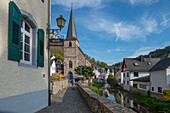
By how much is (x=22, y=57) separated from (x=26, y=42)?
2.32 feet

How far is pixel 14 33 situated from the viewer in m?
4.16

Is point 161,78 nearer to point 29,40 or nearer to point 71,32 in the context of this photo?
point 29,40

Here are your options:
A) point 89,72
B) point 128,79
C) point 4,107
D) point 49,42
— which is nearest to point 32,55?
point 49,42

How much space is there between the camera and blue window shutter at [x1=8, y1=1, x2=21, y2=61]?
3.96 meters

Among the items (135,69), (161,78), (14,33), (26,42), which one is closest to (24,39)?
(26,42)

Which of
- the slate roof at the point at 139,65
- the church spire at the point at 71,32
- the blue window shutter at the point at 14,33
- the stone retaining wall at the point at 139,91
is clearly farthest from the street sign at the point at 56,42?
the church spire at the point at 71,32

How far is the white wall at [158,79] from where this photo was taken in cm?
1951

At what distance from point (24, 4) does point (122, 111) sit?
15.0 ft

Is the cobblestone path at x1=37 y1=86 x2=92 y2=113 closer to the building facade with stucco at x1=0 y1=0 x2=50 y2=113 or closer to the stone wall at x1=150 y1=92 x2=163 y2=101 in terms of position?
the building facade with stucco at x1=0 y1=0 x2=50 y2=113

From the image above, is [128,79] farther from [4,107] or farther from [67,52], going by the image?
[4,107]

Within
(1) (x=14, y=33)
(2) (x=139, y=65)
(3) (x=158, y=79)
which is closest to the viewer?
(1) (x=14, y=33)

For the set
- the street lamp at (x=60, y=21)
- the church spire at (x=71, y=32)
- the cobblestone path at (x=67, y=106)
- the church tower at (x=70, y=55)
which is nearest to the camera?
the cobblestone path at (x=67, y=106)

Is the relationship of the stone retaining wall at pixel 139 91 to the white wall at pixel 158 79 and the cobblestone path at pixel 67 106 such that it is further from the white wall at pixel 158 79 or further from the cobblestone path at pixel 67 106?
the cobblestone path at pixel 67 106

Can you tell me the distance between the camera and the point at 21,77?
4.67 m
